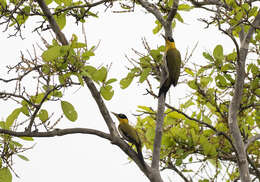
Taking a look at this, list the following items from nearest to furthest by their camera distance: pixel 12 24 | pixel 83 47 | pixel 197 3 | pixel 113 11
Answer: pixel 83 47 → pixel 12 24 → pixel 113 11 → pixel 197 3

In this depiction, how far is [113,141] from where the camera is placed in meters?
3.85

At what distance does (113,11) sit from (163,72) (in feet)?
3.42

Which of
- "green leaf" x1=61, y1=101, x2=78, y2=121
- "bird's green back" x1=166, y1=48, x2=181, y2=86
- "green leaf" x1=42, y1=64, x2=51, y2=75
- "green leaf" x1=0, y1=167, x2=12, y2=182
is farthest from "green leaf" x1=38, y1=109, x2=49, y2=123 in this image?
"bird's green back" x1=166, y1=48, x2=181, y2=86

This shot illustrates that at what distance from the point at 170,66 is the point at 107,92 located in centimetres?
100

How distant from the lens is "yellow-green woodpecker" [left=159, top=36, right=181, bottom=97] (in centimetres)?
404

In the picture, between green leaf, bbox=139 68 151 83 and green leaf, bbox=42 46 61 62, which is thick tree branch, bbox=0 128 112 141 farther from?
green leaf, bbox=42 46 61 62

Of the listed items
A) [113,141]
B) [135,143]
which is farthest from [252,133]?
[113,141]

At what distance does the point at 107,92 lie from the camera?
11.9ft

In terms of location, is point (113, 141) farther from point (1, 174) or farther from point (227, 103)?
point (227, 103)

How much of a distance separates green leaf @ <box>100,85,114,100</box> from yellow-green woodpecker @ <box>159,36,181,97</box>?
0.67 metres

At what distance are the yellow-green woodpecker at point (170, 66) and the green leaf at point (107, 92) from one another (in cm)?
67

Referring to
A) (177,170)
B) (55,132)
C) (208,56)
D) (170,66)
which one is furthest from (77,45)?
(177,170)

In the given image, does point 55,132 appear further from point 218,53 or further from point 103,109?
point 218,53

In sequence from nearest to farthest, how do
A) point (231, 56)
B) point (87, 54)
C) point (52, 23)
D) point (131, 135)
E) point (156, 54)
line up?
point (87, 54) < point (52, 23) < point (156, 54) < point (231, 56) < point (131, 135)
